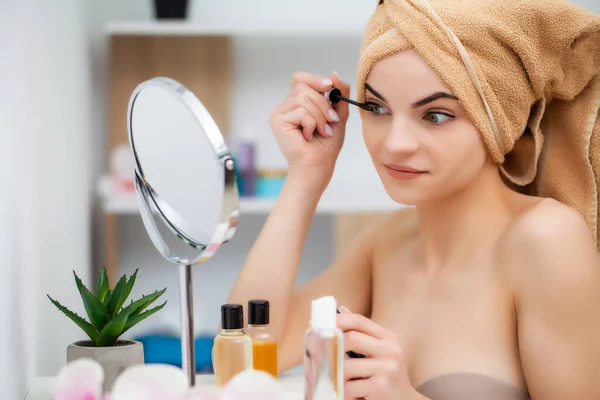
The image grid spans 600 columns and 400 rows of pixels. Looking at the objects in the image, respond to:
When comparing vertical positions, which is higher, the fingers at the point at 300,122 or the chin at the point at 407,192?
the fingers at the point at 300,122

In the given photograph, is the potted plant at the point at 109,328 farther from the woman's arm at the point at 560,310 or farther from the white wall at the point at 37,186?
the woman's arm at the point at 560,310

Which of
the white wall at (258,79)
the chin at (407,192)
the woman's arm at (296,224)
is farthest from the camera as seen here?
the white wall at (258,79)

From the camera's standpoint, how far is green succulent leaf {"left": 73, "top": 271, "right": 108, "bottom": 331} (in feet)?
2.97

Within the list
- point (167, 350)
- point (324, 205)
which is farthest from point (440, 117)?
point (167, 350)

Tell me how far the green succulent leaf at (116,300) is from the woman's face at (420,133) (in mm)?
401

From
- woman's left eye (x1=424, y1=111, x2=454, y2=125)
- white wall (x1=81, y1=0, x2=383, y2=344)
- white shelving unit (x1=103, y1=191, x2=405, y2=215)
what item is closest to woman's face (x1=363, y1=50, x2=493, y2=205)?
woman's left eye (x1=424, y1=111, x2=454, y2=125)

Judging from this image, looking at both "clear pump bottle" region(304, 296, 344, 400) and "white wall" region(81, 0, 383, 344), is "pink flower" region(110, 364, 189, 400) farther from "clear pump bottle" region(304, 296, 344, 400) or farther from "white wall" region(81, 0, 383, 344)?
"white wall" region(81, 0, 383, 344)

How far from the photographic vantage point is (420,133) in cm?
105

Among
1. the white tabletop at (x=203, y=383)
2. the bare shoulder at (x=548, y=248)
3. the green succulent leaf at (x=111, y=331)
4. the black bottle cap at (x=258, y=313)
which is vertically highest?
the bare shoulder at (x=548, y=248)

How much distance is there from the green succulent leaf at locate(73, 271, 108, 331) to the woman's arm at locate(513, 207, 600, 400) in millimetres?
551

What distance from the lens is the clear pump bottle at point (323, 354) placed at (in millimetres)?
745

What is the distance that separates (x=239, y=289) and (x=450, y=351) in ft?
1.14

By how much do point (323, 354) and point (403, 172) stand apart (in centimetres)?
39

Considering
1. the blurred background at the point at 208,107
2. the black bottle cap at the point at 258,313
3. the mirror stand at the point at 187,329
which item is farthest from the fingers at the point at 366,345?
the blurred background at the point at 208,107
